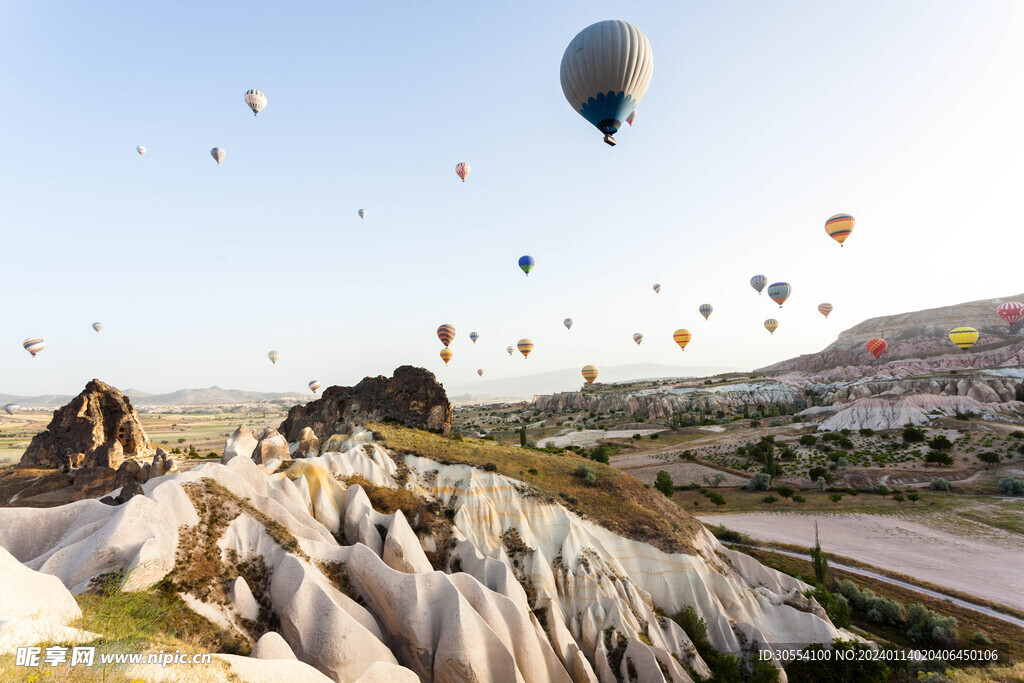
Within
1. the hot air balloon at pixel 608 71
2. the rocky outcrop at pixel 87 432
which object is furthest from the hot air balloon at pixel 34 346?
the hot air balloon at pixel 608 71

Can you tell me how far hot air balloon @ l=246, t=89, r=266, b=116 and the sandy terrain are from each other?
279 feet

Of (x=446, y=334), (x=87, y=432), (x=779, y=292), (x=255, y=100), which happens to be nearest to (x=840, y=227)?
(x=779, y=292)

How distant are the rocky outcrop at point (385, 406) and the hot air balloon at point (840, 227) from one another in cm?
6585

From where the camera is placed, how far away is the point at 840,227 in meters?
68.1

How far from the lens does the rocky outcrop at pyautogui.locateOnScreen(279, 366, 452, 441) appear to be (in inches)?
1911

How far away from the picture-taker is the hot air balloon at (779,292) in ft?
298

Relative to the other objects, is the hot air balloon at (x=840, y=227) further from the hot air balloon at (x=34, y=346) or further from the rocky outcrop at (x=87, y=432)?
the hot air balloon at (x=34, y=346)

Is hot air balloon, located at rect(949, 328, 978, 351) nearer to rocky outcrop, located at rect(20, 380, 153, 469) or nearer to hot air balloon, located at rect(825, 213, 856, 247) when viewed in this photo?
hot air balloon, located at rect(825, 213, 856, 247)

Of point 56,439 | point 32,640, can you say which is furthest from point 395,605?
point 56,439

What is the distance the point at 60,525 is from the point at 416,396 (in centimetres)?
3294

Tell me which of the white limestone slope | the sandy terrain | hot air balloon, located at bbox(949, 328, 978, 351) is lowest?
the sandy terrain

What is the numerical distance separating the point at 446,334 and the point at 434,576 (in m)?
59.6

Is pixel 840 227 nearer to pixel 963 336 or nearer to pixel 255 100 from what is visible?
pixel 963 336

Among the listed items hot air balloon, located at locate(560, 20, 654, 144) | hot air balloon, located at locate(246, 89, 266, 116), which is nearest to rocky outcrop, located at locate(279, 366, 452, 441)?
hot air balloon, located at locate(560, 20, 654, 144)
